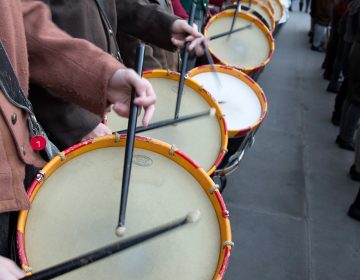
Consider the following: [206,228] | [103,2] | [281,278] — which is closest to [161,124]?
[206,228]

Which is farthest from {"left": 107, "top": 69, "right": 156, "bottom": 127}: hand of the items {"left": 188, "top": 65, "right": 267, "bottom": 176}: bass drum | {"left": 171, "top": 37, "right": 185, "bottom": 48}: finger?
{"left": 188, "top": 65, "right": 267, "bottom": 176}: bass drum

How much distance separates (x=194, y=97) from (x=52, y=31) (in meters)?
0.78

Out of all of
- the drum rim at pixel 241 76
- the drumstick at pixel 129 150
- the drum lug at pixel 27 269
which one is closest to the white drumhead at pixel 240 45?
the drum rim at pixel 241 76

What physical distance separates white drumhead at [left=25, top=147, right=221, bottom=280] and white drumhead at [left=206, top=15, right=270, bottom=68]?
1.75 m

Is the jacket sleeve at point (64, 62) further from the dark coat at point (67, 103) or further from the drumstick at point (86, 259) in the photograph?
the drumstick at point (86, 259)

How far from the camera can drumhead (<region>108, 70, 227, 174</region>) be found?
159 cm

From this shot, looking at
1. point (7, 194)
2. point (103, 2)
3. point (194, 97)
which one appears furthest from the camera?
point (194, 97)

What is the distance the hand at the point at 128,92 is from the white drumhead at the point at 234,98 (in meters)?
1.10

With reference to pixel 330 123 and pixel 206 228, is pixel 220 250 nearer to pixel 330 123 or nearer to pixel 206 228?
pixel 206 228

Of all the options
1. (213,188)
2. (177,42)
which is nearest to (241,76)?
(177,42)

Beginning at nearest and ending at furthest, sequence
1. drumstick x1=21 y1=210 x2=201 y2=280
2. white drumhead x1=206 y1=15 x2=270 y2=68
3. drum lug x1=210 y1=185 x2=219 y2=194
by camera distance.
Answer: drumstick x1=21 y1=210 x2=201 y2=280, drum lug x1=210 y1=185 x2=219 y2=194, white drumhead x1=206 y1=15 x2=270 y2=68

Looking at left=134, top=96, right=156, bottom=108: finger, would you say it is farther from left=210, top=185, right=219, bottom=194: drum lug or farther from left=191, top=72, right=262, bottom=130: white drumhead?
left=191, top=72, right=262, bottom=130: white drumhead

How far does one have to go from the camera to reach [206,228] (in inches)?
43.6

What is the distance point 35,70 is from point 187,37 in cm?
73
